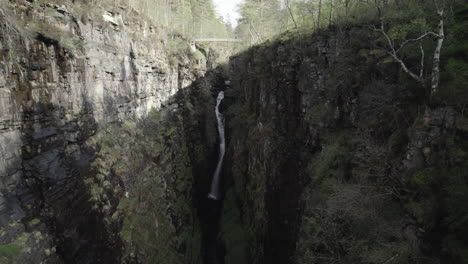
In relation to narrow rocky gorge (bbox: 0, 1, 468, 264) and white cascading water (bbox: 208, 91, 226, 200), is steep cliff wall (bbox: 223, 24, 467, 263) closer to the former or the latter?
narrow rocky gorge (bbox: 0, 1, 468, 264)

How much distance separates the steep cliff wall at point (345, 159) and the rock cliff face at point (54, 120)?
1043 centimetres

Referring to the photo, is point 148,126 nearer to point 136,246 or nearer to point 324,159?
point 136,246

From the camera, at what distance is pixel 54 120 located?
10.6m

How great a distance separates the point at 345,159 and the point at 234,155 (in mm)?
14947

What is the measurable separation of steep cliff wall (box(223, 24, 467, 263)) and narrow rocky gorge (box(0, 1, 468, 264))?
7cm

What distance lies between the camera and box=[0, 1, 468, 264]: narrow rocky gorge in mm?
7840

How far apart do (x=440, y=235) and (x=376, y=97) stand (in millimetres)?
5838

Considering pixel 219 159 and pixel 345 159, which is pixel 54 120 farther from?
pixel 219 159

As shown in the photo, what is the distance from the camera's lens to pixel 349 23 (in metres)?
14.0

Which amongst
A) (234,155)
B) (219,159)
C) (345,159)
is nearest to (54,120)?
(345,159)

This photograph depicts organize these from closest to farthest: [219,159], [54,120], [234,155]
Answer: [54,120] < [234,155] < [219,159]

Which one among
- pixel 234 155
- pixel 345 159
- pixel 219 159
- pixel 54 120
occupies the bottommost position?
pixel 219 159

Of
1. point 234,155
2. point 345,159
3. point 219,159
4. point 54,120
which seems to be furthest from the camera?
point 219,159

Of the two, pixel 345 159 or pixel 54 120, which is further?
pixel 345 159
